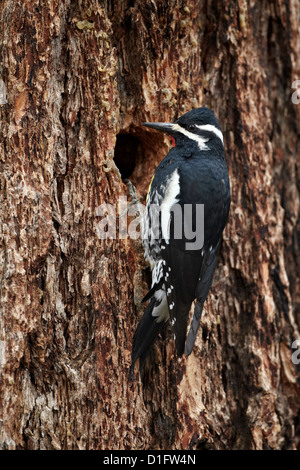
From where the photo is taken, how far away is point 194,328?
3.05 metres

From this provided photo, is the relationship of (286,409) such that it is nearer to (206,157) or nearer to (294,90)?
(206,157)

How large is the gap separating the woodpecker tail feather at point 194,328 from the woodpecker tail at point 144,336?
17 cm

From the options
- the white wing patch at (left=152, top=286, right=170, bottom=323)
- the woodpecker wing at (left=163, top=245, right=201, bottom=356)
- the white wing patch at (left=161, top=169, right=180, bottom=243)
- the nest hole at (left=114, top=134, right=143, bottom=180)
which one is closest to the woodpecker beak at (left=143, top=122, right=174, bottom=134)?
the white wing patch at (left=161, top=169, right=180, bottom=243)

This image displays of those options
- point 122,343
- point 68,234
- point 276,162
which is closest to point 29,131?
point 68,234

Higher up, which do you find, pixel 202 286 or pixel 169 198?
pixel 169 198

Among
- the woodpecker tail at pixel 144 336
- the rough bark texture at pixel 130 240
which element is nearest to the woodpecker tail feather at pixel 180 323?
the woodpecker tail at pixel 144 336

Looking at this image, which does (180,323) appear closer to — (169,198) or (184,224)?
(184,224)

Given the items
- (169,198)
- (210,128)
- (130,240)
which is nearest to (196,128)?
(210,128)

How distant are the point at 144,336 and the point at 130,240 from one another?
0.53 m

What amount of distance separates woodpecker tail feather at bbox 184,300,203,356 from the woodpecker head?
884 mm

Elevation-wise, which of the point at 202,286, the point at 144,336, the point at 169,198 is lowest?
the point at 144,336

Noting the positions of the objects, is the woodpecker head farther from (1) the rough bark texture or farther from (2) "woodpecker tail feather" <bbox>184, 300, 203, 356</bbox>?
(2) "woodpecker tail feather" <bbox>184, 300, 203, 356</bbox>

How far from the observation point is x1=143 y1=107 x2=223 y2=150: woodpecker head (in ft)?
10.4

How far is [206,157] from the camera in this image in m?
3.30
